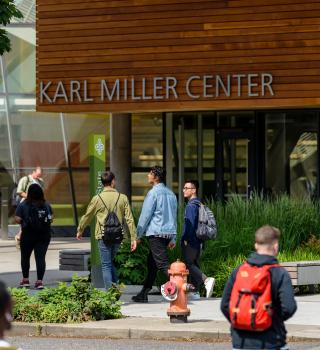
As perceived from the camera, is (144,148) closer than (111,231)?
No

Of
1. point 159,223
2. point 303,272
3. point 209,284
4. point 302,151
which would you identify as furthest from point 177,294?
point 302,151

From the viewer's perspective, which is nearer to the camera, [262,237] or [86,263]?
[262,237]

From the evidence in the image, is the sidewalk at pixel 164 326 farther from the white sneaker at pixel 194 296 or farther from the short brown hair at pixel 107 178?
the short brown hair at pixel 107 178

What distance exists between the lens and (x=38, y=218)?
19.2 meters

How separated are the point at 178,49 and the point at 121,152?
472 centimetres

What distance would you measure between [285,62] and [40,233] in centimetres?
1051

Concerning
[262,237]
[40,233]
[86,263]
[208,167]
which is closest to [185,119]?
[208,167]

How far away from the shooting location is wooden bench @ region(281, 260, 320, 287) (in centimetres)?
1820

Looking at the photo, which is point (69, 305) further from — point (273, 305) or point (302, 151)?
point (302, 151)

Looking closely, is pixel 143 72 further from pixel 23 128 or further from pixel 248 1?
pixel 23 128

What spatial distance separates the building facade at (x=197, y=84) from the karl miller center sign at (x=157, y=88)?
2cm

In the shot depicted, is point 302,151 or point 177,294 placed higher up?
point 302,151

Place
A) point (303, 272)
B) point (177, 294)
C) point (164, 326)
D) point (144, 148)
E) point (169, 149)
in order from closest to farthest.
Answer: point (164, 326) < point (177, 294) < point (303, 272) < point (169, 149) < point (144, 148)

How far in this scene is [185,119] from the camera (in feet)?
107
